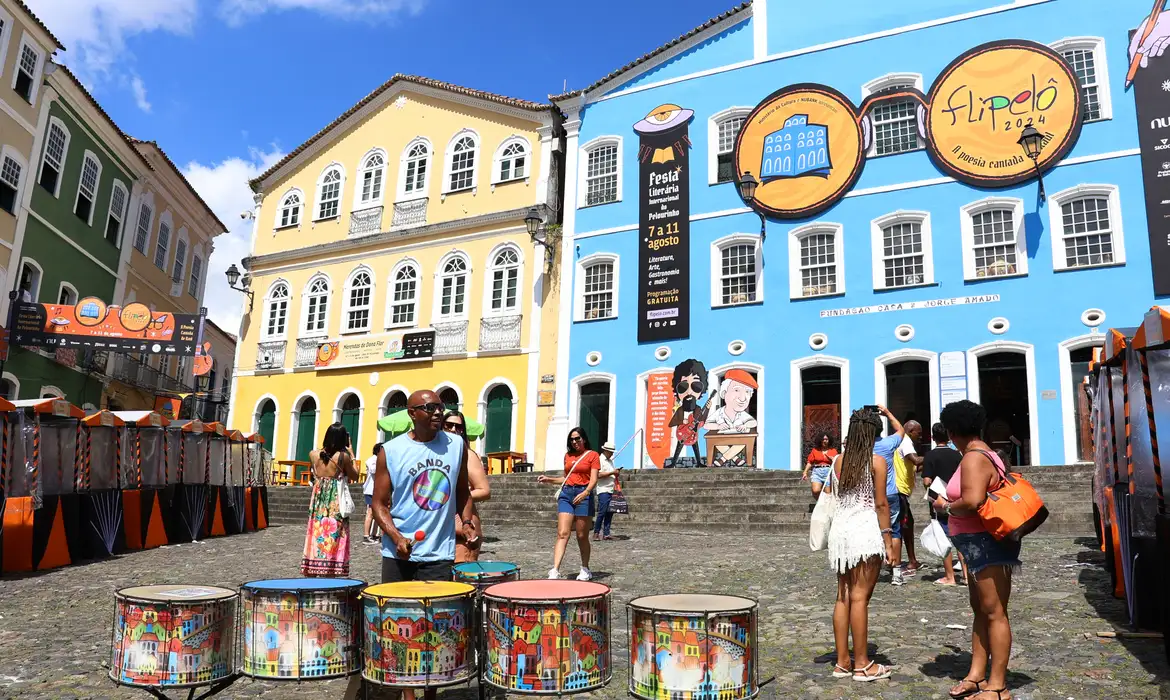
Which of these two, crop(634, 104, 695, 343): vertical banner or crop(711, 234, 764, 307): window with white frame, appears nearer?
crop(711, 234, 764, 307): window with white frame

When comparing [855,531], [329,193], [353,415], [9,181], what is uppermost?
[329,193]

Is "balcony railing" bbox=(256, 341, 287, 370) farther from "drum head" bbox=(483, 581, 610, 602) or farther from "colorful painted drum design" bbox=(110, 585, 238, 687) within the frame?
"drum head" bbox=(483, 581, 610, 602)

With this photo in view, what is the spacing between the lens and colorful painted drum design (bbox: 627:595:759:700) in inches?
136

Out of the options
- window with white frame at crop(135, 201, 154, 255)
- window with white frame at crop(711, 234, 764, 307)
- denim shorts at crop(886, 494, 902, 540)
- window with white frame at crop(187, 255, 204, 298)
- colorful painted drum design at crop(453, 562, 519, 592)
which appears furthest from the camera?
window with white frame at crop(187, 255, 204, 298)

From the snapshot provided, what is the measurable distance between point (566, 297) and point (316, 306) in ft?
30.3

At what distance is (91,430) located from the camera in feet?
42.1

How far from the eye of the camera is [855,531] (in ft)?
17.2

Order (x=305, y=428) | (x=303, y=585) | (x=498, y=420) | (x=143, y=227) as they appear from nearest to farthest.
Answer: (x=303, y=585), (x=498, y=420), (x=305, y=428), (x=143, y=227)

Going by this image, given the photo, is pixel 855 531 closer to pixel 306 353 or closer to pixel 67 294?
pixel 306 353

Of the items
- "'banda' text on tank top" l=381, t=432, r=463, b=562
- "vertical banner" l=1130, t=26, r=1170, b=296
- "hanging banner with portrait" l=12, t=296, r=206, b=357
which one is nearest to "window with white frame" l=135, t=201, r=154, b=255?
"hanging banner with portrait" l=12, t=296, r=206, b=357

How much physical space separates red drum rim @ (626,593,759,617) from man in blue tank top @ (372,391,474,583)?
1.40m

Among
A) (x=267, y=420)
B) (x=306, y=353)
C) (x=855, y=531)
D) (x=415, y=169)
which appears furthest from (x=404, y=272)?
(x=855, y=531)

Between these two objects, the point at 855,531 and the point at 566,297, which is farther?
the point at 566,297

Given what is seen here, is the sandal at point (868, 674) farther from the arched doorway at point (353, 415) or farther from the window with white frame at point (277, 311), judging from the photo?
the window with white frame at point (277, 311)
